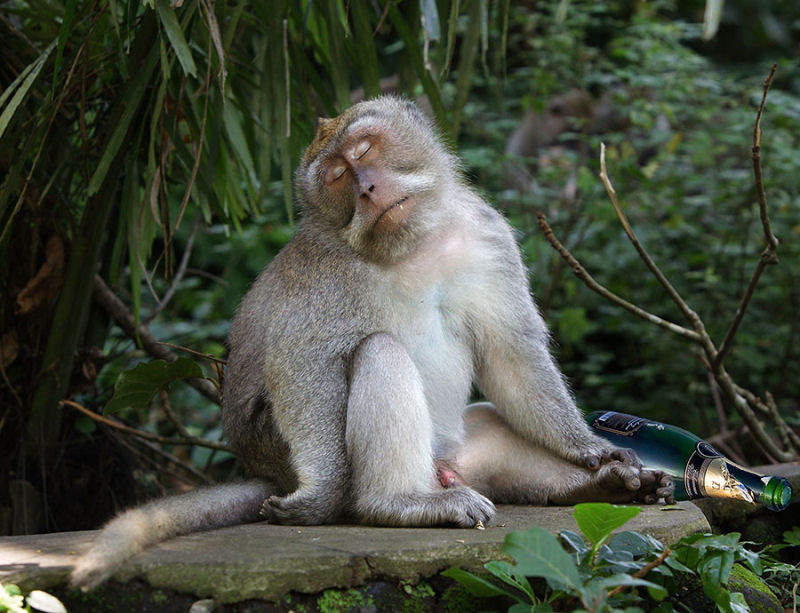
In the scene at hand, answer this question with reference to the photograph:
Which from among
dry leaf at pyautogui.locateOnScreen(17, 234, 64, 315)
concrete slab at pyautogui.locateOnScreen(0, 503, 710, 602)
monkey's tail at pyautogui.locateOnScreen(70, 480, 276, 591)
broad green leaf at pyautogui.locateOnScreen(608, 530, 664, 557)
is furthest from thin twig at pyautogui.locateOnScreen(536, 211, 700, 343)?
dry leaf at pyautogui.locateOnScreen(17, 234, 64, 315)

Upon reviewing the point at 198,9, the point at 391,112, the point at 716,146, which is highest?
the point at 198,9

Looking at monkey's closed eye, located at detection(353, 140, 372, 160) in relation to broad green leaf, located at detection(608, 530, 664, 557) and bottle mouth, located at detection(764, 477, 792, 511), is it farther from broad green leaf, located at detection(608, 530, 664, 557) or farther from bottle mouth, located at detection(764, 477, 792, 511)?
bottle mouth, located at detection(764, 477, 792, 511)

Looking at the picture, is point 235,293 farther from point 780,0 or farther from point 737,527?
point 780,0

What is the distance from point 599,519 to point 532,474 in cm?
105

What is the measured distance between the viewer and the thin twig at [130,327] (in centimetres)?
480

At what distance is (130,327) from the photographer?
194 inches

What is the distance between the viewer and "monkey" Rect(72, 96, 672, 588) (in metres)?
3.21

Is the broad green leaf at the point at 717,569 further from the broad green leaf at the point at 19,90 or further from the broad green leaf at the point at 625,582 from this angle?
the broad green leaf at the point at 19,90

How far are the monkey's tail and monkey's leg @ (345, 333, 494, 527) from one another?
0.45 m

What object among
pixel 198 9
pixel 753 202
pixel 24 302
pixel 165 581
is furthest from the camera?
pixel 753 202

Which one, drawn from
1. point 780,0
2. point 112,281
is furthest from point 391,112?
point 780,0

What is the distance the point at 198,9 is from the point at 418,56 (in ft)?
3.59

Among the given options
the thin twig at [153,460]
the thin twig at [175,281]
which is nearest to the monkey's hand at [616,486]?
the thin twig at [153,460]

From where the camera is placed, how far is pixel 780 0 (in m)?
10.9
